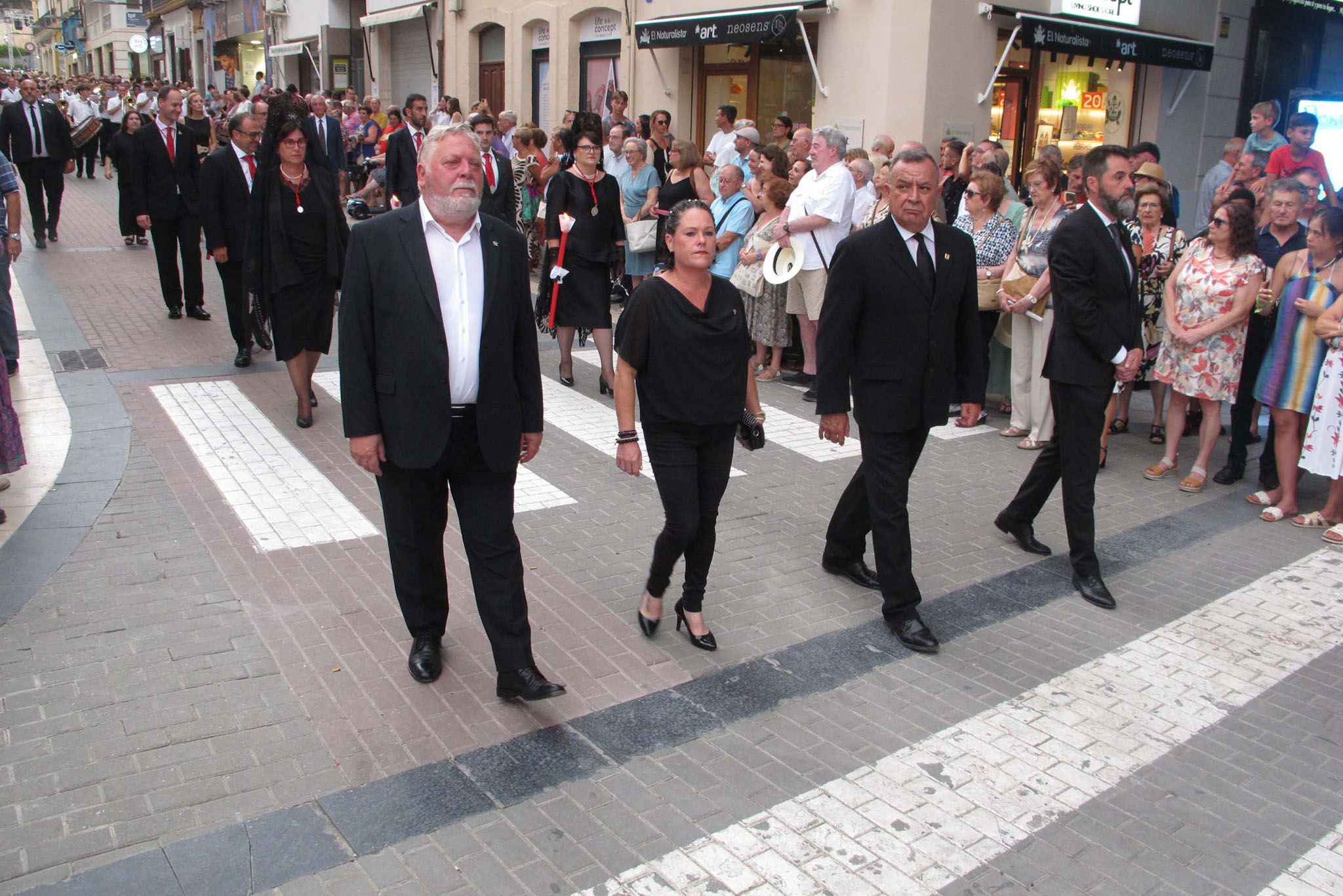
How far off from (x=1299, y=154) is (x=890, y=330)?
8.42 meters

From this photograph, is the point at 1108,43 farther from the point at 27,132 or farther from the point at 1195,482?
the point at 27,132

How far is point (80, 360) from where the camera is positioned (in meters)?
9.16

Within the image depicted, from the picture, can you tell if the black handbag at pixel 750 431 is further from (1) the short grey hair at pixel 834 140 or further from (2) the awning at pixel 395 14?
(2) the awning at pixel 395 14

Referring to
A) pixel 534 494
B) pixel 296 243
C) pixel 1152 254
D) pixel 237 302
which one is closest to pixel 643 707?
pixel 534 494

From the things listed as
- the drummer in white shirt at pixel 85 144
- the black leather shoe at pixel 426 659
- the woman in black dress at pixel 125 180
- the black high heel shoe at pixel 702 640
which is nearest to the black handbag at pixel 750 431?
the black high heel shoe at pixel 702 640

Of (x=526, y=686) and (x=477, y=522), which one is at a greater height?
(x=477, y=522)

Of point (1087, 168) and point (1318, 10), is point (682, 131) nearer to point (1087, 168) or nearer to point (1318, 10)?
point (1318, 10)

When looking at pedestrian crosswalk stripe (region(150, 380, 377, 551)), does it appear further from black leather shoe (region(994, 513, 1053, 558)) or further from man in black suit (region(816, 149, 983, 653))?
black leather shoe (region(994, 513, 1053, 558))

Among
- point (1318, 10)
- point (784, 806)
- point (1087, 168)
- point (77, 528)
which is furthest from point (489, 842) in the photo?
point (1318, 10)

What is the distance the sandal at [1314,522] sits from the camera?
648cm

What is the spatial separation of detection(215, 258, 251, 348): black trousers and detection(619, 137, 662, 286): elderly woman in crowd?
10.9 feet

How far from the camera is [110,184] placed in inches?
981

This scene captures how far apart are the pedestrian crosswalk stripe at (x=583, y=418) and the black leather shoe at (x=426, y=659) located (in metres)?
2.75

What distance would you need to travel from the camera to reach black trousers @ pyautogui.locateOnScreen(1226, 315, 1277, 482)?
285 inches
